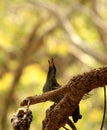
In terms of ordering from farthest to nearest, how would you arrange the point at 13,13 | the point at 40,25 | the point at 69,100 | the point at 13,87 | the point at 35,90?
the point at 13,13, the point at 35,90, the point at 40,25, the point at 13,87, the point at 69,100

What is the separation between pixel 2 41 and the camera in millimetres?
4090

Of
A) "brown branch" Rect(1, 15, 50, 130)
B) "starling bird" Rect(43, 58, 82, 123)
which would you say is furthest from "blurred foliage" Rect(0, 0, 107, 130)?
"starling bird" Rect(43, 58, 82, 123)

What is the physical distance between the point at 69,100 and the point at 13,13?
4.07m

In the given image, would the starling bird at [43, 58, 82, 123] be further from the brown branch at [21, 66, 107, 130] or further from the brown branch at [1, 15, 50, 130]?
the brown branch at [1, 15, 50, 130]

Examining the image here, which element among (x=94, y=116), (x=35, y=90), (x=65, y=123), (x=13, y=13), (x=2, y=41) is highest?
(x=13, y=13)

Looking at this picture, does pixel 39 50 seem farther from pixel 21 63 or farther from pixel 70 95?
pixel 70 95

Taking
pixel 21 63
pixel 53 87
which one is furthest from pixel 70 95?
pixel 21 63

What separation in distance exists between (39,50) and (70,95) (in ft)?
12.5

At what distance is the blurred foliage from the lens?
3.90m

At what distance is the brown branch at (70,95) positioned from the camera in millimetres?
705

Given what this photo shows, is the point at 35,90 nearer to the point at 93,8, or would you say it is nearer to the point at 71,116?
the point at 93,8

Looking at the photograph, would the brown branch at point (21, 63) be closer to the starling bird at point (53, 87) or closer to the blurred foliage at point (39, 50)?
the blurred foliage at point (39, 50)

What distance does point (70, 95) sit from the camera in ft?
2.35

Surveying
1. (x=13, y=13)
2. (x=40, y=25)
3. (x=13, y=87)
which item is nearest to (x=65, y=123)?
(x=13, y=87)
